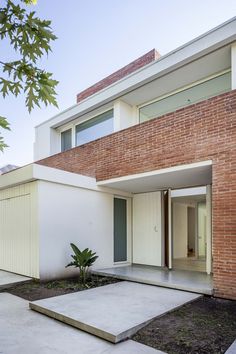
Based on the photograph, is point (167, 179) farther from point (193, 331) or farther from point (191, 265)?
point (193, 331)

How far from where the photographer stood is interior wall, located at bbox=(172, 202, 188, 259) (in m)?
12.0

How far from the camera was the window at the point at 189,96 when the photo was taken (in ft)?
23.8

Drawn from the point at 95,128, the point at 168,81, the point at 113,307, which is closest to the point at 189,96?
the point at 168,81

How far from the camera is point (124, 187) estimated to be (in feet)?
29.7

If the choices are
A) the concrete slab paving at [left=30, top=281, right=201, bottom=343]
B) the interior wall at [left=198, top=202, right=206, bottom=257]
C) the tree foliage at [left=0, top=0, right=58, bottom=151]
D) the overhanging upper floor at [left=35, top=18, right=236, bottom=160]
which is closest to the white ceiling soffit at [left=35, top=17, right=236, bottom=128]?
the overhanging upper floor at [left=35, top=18, right=236, bottom=160]

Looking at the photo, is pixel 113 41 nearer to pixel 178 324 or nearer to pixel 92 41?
pixel 92 41

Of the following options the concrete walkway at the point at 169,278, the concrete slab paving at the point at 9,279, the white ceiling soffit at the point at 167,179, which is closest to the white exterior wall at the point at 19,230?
the concrete slab paving at the point at 9,279

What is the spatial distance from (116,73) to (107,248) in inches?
265

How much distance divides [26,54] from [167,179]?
5.86m

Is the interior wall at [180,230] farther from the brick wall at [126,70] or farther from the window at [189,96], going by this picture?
the brick wall at [126,70]

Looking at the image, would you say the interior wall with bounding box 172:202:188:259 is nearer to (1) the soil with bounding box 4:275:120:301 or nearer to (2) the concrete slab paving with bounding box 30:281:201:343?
(1) the soil with bounding box 4:275:120:301

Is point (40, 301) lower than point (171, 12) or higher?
lower

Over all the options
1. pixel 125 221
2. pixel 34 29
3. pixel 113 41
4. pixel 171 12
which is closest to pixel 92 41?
pixel 113 41

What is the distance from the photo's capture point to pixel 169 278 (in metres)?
6.97
